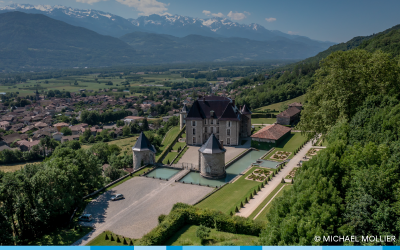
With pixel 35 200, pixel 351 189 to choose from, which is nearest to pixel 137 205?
pixel 35 200

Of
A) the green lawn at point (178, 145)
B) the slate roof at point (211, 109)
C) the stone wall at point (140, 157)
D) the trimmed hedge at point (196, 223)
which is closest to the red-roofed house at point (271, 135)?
the slate roof at point (211, 109)

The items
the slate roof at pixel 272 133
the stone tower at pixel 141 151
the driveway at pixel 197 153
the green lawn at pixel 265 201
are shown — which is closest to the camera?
the green lawn at pixel 265 201

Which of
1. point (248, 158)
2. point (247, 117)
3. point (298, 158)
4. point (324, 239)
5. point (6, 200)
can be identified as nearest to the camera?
point (324, 239)

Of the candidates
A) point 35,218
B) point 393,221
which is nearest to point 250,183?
point 393,221

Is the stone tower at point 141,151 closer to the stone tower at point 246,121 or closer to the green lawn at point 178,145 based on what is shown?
the green lawn at point 178,145

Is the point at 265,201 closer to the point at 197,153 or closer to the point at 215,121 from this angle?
the point at 197,153

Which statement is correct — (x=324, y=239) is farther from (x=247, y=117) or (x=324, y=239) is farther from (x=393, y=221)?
(x=247, y=117)
